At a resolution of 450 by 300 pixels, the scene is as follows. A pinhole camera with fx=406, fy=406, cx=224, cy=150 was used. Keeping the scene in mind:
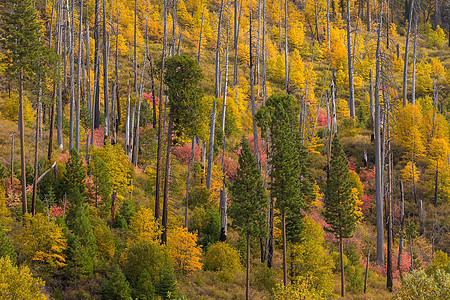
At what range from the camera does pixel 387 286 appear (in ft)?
96.8

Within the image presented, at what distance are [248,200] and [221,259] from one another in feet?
13.6

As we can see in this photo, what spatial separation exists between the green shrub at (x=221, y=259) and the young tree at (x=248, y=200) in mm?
1820

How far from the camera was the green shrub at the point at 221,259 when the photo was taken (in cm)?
2528

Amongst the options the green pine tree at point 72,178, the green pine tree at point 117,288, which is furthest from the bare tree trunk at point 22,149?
the green pine tree at point 117,288

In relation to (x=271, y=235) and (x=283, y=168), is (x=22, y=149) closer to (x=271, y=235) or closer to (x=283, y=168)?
(x=283, y=168)

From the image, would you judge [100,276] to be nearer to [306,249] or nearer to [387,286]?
[306,249]

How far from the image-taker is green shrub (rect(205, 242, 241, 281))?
82.9 ft

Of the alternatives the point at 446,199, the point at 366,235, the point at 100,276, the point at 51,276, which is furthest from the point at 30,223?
the point at 446,199

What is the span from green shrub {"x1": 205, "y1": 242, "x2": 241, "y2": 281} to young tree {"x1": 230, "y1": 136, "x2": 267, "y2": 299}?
1820 millimetres

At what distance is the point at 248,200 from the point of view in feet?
81.0

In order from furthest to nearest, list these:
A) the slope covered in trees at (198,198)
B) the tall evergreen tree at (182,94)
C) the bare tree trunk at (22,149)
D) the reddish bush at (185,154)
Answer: the reddish bush at (185,154)
the tall evergreen tree at (182,94)
the bare tree trunk at (22,149)
the slope covered in trees at (198,198)

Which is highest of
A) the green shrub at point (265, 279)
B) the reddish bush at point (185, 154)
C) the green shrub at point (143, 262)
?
the reddish bush at point (185, 154)

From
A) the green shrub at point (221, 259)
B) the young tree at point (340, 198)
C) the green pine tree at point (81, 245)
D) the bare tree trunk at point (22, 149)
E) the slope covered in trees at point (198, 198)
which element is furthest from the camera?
the young tree at point (340, 198)

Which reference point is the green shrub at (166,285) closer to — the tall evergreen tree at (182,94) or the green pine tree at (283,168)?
the tall evergreen tree at (182,94)
